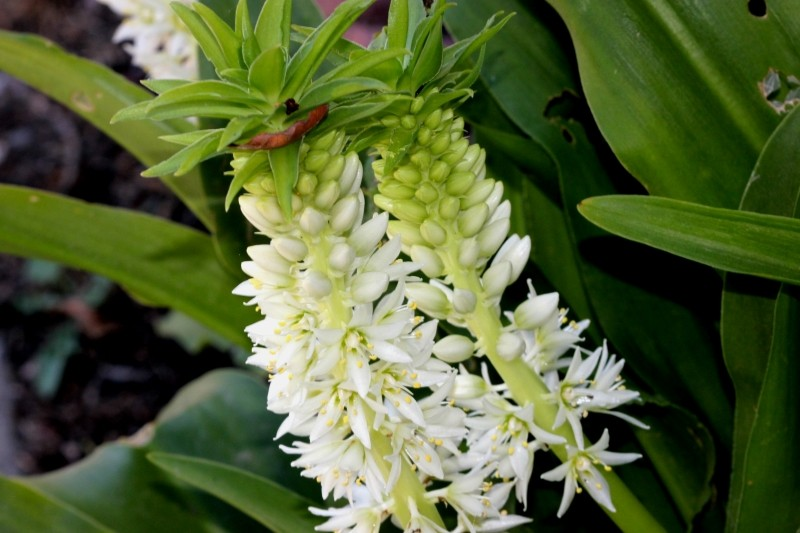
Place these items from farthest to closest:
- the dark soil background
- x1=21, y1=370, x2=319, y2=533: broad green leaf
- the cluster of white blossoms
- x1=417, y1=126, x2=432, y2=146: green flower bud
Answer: the dark soil background → the cluster of white blossoms → x1=21, y1=370, x2=319, y2=533: broad green leaf → x1=417, y1=126, x2=432, y2=146: green flower bud

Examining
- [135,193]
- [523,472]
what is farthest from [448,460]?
[135,193]

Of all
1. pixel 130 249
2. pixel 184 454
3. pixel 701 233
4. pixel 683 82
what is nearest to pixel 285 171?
pixel 701 233

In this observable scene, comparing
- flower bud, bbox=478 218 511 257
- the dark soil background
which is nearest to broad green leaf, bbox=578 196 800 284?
flower bud, bbox=478 218 511 257

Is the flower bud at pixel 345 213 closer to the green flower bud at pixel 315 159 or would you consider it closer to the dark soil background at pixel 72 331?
the green flower bud at pixel 315 159

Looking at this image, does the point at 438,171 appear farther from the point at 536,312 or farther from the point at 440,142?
the point at 536,312

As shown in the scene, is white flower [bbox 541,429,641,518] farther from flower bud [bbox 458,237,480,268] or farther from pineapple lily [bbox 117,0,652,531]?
flower bud [bbox 458,237,480,268]

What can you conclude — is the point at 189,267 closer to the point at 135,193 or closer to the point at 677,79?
the point at 677,79
